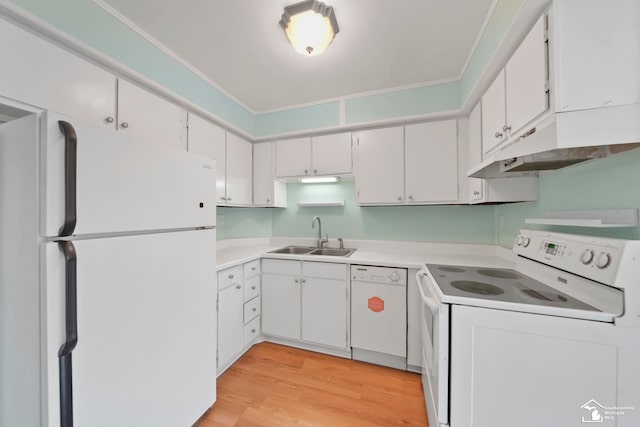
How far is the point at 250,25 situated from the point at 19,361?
6.59ft

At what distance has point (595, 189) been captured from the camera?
3.56 feet

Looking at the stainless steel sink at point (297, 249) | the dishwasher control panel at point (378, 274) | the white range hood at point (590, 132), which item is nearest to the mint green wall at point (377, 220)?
the stainless steel sink at point (297, 249)

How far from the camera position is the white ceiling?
138 cm

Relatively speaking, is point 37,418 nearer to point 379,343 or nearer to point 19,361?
point 19,361

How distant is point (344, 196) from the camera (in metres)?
2.70

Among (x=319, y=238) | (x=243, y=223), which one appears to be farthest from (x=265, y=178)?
(x=319, y=238)

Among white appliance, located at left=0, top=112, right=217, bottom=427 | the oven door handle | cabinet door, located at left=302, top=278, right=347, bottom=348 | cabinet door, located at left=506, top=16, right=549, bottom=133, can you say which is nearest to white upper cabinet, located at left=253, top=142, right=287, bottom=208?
cabinet door, located at left=302, top=278, right=347, bottom=348

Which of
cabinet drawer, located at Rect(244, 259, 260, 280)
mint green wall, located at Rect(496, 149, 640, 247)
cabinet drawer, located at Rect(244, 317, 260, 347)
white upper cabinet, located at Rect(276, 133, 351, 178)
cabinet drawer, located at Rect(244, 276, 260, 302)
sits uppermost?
white upper cabinet, located at Rect(276, 133, 351, 178)

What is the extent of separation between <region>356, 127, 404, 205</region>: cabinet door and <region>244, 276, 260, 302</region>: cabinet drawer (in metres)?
1.30

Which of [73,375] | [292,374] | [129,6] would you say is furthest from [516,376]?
[129,6]

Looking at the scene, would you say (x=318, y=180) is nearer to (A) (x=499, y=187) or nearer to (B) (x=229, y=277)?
(B) (x=229, y=277)

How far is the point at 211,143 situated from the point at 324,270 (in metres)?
1.56

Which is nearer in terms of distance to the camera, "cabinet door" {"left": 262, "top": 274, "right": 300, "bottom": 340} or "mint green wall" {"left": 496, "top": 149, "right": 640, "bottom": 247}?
"mint green wall" {"left": 496, "top": 149, "right": 640, "bottom": 247}

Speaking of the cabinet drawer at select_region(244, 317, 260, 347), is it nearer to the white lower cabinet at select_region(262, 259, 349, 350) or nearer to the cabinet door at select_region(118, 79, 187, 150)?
the white lower cabinet at select_region(262, 259, 349, 350)
